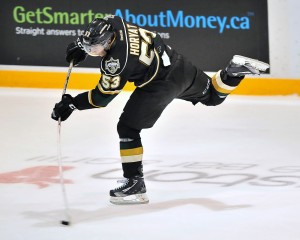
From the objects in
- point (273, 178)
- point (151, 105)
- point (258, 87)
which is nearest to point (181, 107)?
point (258, 87)

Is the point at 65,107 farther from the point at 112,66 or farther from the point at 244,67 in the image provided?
the point at 244,67

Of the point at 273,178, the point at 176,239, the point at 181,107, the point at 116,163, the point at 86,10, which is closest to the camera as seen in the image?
the point at 176,239

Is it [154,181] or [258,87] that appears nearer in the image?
[154,181]

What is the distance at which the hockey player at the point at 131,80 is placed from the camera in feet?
14.2

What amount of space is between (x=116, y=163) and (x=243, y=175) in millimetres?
930

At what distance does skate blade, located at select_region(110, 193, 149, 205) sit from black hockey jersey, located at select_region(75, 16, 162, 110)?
548mm

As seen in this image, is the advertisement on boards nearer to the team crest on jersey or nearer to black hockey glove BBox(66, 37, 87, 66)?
black hockey glove BBox(66, 37, 87, 66)

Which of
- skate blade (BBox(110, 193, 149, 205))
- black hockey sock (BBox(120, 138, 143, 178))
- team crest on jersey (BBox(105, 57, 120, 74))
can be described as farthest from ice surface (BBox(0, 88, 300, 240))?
team crest on jersey (BBox(105, 57, 120, 74))

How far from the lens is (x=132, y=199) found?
4.67m

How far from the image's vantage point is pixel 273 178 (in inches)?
205

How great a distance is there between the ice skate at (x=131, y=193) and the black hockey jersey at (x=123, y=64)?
0.49m

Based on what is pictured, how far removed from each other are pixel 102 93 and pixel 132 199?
64cm

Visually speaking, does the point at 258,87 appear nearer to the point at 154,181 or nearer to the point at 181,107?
the point at 181,107

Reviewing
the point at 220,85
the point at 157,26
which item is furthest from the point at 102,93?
the point at 157,26
